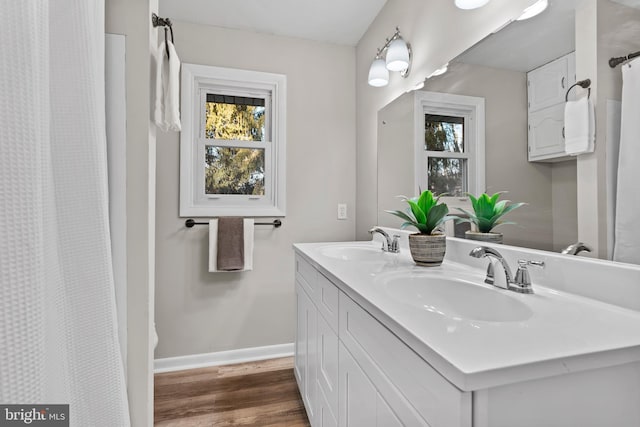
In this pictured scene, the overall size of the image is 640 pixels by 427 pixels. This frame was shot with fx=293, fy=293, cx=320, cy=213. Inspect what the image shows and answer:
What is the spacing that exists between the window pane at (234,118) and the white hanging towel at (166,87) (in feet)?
3.19

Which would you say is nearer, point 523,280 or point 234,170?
point 523,280

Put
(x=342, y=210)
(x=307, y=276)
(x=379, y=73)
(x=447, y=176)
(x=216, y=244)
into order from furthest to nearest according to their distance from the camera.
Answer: (x=342, y=210), (x=216, y=244), (x=379, y=73), (x=307, y=276), (x=447, y=176)

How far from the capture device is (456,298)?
91 centimetres

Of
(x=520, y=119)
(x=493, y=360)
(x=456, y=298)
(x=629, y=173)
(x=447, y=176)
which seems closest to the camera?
(x=493, y=360)

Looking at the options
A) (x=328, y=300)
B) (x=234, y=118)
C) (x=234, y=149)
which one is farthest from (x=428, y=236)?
(x=234, y=118)

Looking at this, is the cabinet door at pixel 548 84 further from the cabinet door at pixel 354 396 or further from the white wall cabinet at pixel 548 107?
the cabinet door at pixel 354 396

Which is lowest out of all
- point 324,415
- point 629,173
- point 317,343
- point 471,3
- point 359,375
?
point 324,415

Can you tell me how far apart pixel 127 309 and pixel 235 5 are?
6.19ft

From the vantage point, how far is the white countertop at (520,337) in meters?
0.44

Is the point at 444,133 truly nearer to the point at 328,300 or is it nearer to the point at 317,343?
the point at 328,300

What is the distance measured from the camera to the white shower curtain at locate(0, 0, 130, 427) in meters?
0.35

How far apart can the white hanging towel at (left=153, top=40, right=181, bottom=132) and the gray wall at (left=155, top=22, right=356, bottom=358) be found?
0.91 meters

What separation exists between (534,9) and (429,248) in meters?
0.87

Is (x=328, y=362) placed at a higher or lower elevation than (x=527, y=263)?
lower
